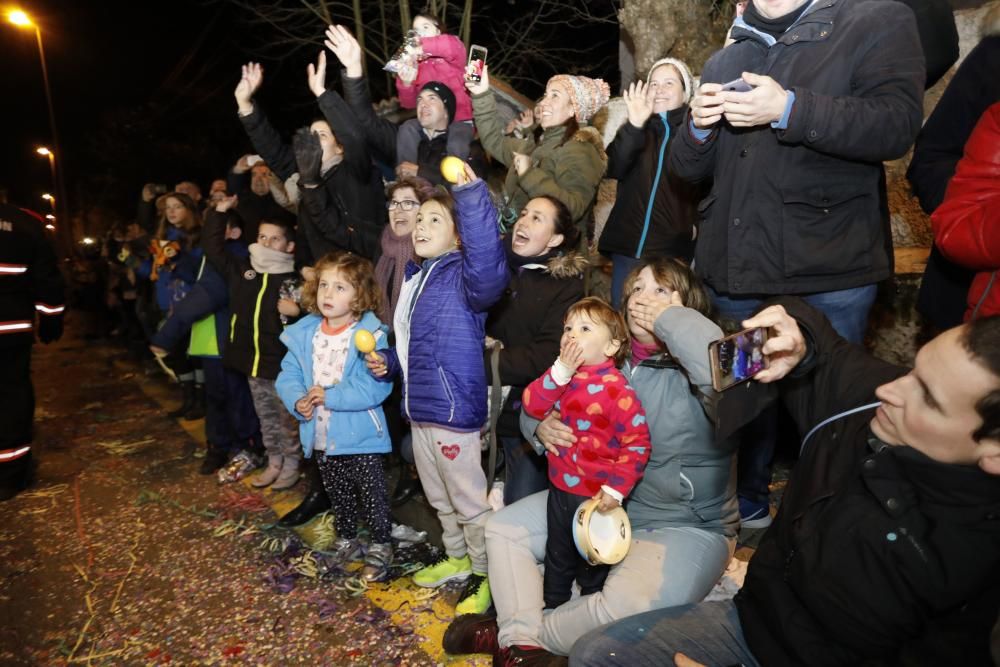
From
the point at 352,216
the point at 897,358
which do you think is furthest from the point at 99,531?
the point at 897,358

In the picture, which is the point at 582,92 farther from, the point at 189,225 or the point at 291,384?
the point at 189,225

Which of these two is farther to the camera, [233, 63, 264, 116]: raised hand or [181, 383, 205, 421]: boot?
[181, 383, 205, 421]: boot

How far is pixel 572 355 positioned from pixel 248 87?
12.1 feet

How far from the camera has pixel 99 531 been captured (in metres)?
4.25

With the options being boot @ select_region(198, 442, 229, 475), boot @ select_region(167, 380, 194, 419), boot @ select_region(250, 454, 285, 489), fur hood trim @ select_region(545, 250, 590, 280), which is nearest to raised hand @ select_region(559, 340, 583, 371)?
fur hood trim @ select_region(545, 250, 590, 280)

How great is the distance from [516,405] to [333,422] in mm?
1112

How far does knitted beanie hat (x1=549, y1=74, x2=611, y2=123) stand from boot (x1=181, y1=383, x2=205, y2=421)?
485 centimetres

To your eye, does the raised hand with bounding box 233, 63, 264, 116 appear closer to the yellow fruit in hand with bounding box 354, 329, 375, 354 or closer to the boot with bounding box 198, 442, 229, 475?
the yellow fruit in hand with bounding box 354, 329, 375, 354

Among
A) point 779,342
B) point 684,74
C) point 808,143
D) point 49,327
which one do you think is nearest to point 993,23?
point 808,143

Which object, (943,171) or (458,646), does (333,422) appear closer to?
(458,646)

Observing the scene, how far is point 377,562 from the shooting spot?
11.6 feet

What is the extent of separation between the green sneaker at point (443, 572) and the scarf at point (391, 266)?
1.52m

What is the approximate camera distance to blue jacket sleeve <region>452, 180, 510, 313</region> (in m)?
2.75

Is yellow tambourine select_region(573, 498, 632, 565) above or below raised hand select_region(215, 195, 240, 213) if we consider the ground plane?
below
